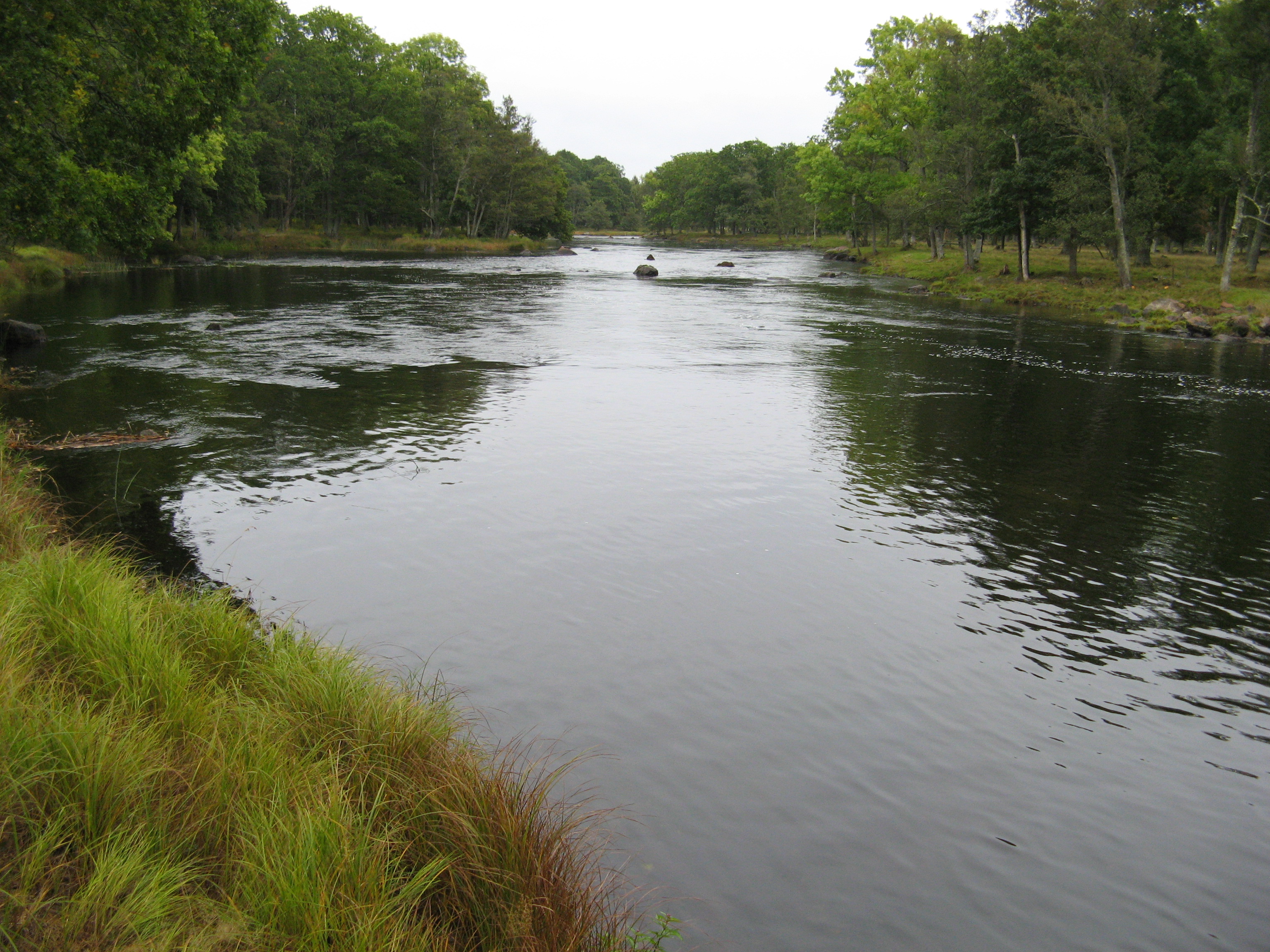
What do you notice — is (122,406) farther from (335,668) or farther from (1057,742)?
(1057,742)

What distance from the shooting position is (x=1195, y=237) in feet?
182

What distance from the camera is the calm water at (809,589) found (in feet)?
19.7

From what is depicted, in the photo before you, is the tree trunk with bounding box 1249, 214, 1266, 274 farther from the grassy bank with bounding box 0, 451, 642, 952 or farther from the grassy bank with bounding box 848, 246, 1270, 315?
the grassy bank with bounding box 0, 451, 642, 952

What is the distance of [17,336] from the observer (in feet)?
80.3

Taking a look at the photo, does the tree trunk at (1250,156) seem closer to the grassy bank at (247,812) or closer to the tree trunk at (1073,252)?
the tree trunk at (1073,252)

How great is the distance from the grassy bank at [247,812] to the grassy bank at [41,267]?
3640cm

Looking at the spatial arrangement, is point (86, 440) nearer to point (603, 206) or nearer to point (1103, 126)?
point (1103, 126)

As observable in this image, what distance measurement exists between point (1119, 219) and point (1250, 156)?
18.7 feet

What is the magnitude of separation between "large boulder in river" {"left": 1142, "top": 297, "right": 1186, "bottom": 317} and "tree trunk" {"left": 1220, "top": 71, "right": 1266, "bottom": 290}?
3.22 metres

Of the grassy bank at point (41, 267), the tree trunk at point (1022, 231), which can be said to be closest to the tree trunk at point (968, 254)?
the tree trunk at point (1022, 231)

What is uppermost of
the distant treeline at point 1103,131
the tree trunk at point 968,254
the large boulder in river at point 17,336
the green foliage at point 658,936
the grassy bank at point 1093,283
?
the distant treeline at point 1103,131

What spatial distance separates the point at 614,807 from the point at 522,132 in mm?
98421

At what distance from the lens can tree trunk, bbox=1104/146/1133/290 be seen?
42.2 m

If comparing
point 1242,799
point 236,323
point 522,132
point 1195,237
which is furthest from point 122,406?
point 522,132
